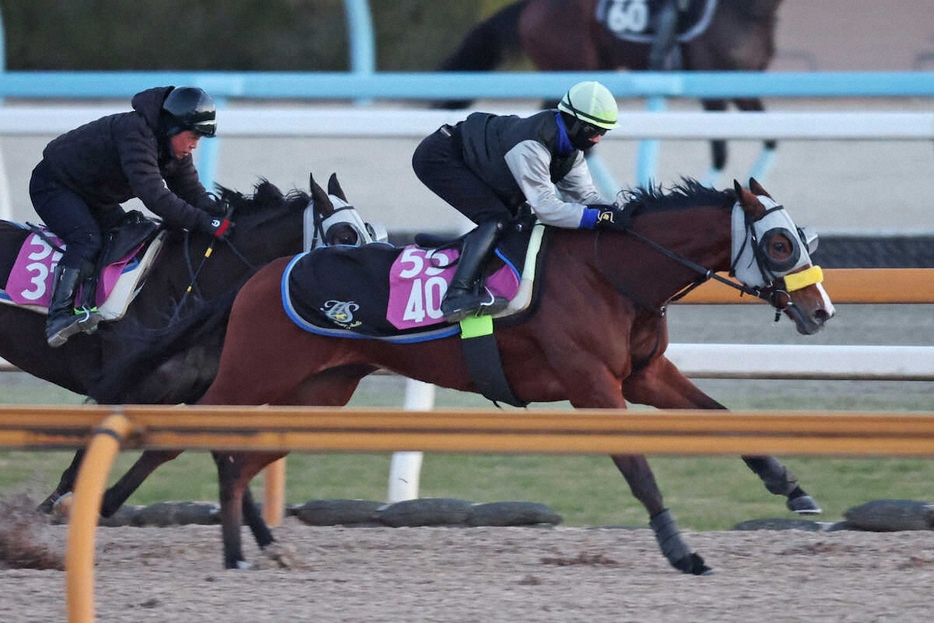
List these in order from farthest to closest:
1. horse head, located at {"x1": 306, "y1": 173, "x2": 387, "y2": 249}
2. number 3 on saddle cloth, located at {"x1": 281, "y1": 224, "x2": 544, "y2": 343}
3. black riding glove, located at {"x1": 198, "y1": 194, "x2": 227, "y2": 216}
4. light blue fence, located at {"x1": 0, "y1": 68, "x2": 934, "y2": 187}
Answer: light blue fence, located at {"x1": 0, "y1": 68, "x2": 934, "y2": 187}
black riding glove, located at {"x1": 198, "y1": 194, "x2": 227, "y2": 216}
horse head, located at {"x1": 306, "y1": 173, "x2": 387, "y2": 249}
number 3 on saddle cloth, located at {"x1": 281, "y1": 224, "x2": 544, "y2": 343}

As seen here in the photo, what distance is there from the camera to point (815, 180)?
38.9ft

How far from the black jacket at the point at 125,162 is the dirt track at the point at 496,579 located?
3.66ft

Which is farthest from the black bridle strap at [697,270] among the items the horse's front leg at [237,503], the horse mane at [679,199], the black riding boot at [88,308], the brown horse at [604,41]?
the brown horse at [604,41]

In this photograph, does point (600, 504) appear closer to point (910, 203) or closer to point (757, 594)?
point (757, 594)

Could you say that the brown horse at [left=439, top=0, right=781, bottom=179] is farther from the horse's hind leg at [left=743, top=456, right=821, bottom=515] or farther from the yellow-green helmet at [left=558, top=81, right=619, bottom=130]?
the horse's hind leg at [left=743, top=456, right=821, bottom=515]

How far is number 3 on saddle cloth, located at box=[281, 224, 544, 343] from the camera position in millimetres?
4605

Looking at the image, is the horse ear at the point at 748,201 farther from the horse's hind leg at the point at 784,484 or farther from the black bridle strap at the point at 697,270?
the horse's hind leg at the point at 784,484

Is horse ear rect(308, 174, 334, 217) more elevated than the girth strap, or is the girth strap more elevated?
horse ear rect(308, 174, 334, 217)

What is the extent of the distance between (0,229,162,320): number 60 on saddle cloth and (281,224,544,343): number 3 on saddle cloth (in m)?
0.73

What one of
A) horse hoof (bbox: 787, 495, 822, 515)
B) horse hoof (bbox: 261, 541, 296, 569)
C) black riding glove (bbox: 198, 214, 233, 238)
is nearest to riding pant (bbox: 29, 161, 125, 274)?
black riding glove (bbox: 198, 214, 233, 238)

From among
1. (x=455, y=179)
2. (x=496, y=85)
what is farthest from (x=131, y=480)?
(x=496, y=85)

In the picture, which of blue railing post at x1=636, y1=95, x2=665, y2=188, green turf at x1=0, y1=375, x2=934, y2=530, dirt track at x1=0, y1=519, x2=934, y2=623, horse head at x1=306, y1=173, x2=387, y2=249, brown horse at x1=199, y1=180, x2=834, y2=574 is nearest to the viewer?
dirt track at x1=0, y1=519, x2=934, y2=623

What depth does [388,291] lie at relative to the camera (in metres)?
4.64

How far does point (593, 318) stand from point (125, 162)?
171 centimetres
